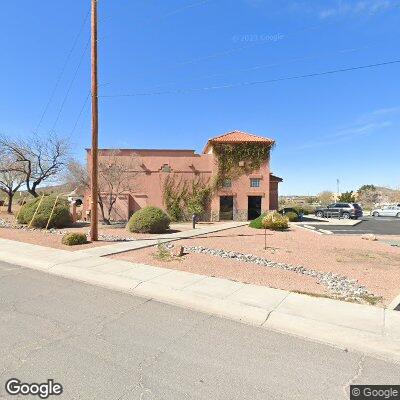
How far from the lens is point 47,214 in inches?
704

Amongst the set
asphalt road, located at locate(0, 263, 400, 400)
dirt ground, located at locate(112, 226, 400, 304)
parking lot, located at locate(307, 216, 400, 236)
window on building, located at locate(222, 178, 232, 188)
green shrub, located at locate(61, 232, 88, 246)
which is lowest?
parking lot, located at locate(307, 216, 400, 236)

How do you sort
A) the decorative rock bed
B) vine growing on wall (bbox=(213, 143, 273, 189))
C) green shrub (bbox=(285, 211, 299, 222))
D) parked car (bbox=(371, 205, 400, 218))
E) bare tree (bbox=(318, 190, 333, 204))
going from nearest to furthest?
the decorative rock bed, green shrub (bbox=(285, 211, 299, 222)), vine growing on wall (bbox=(213, 143, 273, 189)), parked car (bbox=(371, 205, 400, 218)), bare tree (bbox=(318, 190, 333, 204))

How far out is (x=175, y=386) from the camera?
10.0 feet

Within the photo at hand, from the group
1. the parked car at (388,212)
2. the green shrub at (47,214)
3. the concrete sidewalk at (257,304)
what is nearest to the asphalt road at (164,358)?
the concrete sidewalk at (257,304)

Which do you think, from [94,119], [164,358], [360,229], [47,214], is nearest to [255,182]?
[360,229]

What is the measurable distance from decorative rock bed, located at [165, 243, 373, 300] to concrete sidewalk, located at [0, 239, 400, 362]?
0.97m

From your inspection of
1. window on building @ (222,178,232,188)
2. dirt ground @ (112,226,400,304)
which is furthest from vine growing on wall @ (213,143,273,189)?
dirt ground @ (112,226,400,304)

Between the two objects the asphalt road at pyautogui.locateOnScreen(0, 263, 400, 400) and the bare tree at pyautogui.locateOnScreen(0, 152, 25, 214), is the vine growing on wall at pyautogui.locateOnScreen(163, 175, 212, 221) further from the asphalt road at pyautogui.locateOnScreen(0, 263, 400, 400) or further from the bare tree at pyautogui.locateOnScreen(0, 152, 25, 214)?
the asphalt road at pyautogui.locateOnScreen(0, 263, 400, 400)

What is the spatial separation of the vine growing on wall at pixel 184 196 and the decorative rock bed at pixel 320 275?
15093 mm

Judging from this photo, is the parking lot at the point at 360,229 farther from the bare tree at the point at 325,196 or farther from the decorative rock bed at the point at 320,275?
the bare tree at the point at 325,196

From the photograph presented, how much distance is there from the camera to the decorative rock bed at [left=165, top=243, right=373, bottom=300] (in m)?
6.36

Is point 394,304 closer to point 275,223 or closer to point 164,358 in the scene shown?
point 164,358

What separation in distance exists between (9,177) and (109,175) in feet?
48.0

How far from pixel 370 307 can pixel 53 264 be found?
8102mm
